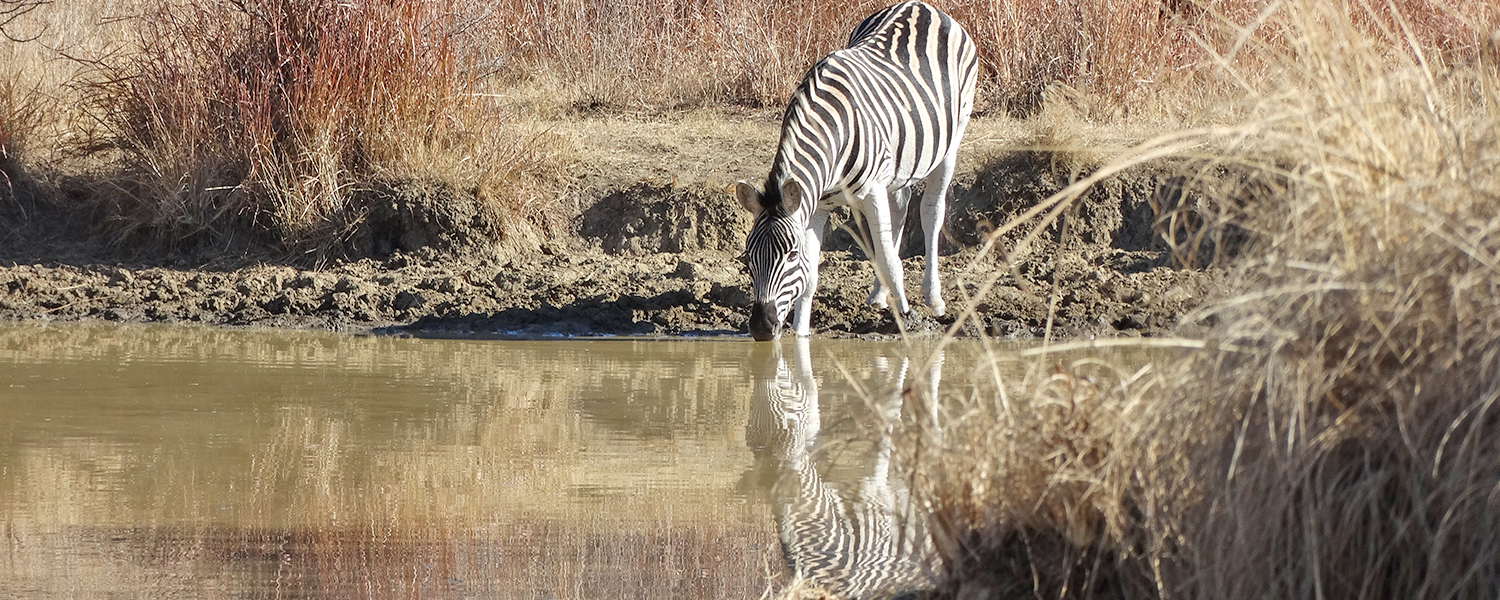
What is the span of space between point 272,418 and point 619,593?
8.35ft

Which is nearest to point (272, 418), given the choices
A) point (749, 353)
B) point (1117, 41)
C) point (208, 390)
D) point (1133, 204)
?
point (208, 390)

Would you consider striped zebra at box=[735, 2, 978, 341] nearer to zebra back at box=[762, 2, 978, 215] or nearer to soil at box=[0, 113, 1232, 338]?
zebra back at box=[762, 2, 978, 215]

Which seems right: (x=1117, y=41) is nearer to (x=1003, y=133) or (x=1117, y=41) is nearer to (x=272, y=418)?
(x=1003, y=133)

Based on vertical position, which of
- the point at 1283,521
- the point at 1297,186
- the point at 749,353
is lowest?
the point at 749,353

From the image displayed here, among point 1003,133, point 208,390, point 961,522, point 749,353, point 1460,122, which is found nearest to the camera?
point 1460,122

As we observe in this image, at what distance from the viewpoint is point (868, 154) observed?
768cm

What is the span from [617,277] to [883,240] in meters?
1.78

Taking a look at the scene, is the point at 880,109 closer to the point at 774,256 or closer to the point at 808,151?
the point at 808,151

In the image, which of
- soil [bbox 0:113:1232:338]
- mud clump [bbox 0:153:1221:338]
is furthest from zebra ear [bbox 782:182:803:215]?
mud clump [bbox 0:153:1221:338]

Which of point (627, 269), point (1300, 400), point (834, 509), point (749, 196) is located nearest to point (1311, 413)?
point (1300, 400)

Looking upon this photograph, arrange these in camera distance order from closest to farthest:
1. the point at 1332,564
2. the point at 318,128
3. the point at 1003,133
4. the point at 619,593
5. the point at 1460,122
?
the point at 1332,564, the point at 1460,122, the point at 619,593, the point at 318,128, the point at 1003,133

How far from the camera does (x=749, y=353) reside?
746 cm

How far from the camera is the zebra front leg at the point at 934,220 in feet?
26.8

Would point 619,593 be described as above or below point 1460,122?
below
